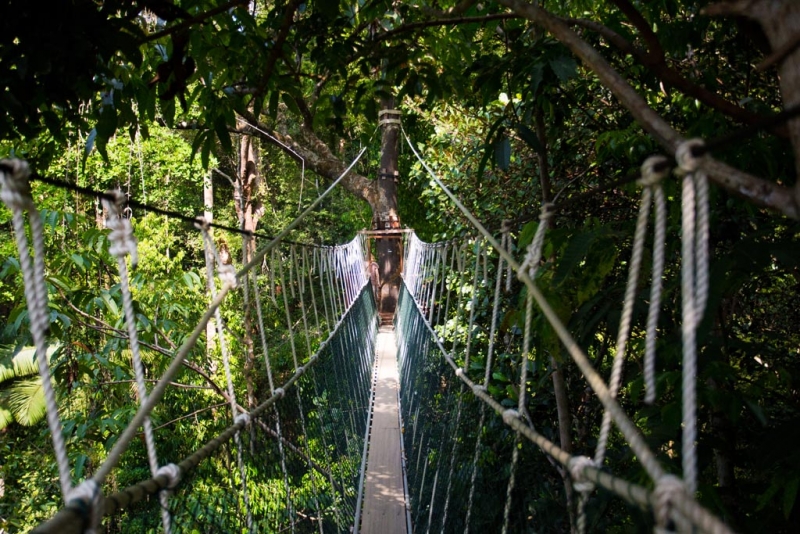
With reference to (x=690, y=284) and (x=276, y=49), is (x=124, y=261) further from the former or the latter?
(x=276, y=49)

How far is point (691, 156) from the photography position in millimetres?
481

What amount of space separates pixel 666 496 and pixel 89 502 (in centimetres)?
42

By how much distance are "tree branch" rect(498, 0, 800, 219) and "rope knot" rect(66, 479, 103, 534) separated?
0.55 metres

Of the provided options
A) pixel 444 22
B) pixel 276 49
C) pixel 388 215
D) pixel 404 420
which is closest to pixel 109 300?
pixel 276 49

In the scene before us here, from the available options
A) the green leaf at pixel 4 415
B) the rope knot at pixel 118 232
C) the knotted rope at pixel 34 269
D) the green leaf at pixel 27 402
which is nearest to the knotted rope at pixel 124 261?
the rope knot at pixel 118 232

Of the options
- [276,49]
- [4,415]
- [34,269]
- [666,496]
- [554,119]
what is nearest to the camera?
[666,496]

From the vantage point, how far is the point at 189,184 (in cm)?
809

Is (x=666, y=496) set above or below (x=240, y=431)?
above

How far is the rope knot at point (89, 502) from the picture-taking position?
0.48 meters

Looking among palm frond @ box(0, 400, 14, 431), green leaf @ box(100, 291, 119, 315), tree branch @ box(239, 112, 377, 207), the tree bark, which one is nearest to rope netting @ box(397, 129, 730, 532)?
the tree bark

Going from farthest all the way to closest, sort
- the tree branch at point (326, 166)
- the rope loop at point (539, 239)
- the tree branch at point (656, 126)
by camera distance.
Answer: the tree branch at point (326, 166) < the rope loop at point (539, 239) < the tree branch at point (656, 126)

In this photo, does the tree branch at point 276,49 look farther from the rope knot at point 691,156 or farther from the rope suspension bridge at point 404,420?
the rope knot at point 691,156

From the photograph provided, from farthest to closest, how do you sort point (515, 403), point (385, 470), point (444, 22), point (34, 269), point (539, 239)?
point (385, 470) < point (515, 403) < point (444, 22) < point (539, 239) < point (34, 269)

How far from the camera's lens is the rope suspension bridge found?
493 millimetres
